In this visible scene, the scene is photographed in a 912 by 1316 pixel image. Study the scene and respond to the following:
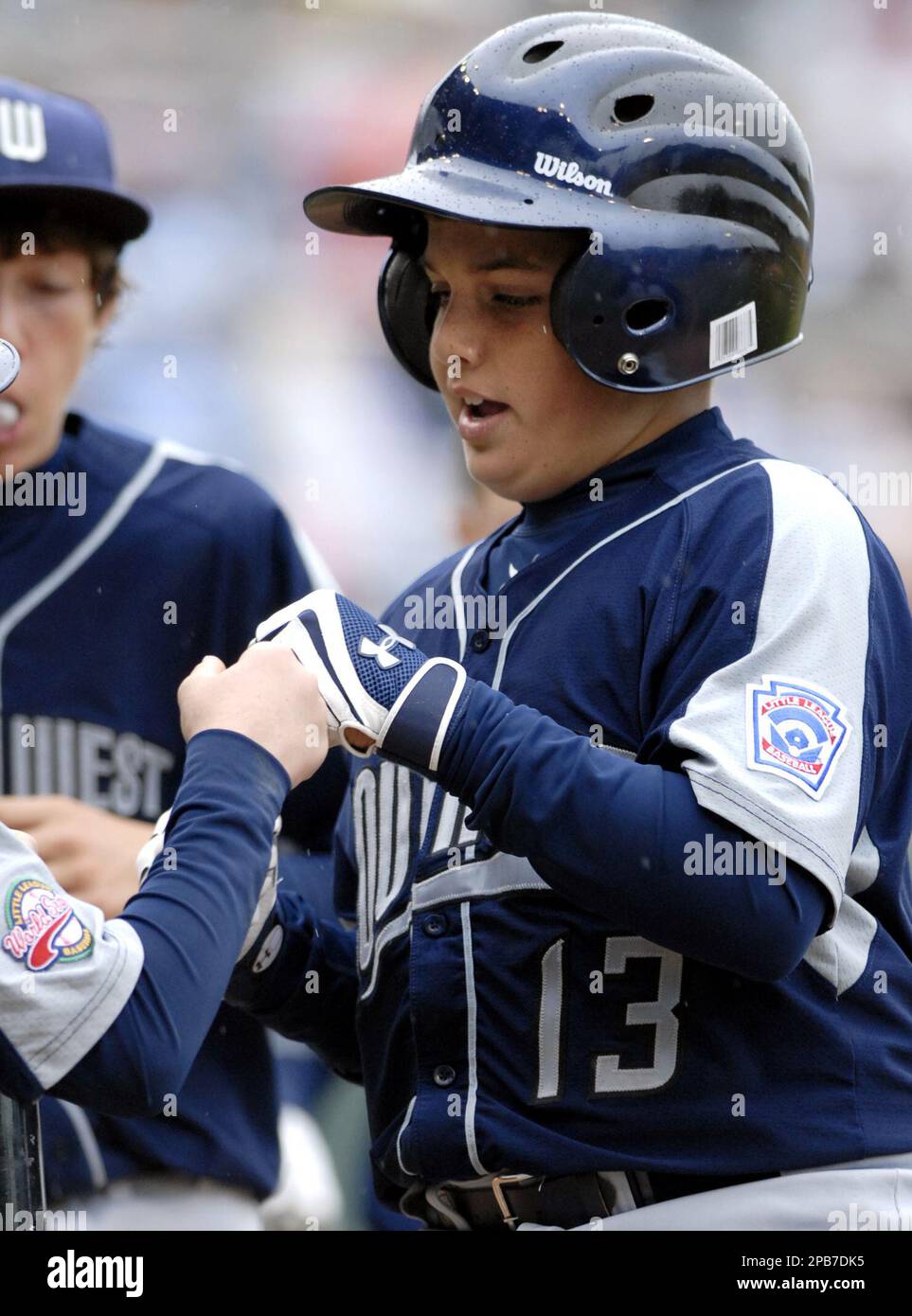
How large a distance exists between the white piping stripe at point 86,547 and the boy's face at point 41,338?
128 mm

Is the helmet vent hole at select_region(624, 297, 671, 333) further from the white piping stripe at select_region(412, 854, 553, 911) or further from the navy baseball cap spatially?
the navy baseball cap

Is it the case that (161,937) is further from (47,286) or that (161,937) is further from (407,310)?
(47,286)

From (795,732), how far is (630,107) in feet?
2.36

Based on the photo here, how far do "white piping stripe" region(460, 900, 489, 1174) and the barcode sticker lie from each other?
62 centimetres

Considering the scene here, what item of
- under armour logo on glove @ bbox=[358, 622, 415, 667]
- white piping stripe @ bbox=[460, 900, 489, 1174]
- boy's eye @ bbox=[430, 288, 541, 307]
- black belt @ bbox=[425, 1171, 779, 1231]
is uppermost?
boy's eye @ bbox=[430, 288, 541, 307]

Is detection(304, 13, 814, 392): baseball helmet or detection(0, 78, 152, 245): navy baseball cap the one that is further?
detection(0, 78, 152, 245): navy baseball cap

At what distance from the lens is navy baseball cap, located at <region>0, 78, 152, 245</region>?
98.8 inches

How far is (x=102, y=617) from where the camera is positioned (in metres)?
2.48
